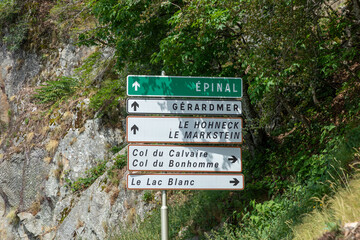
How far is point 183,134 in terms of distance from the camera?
491 centimetres

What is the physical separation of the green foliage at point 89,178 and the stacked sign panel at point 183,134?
318 inches

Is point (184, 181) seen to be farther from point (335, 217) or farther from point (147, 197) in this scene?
point (147, 197)

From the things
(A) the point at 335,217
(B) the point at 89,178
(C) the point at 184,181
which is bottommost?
(A) the point at 335,217

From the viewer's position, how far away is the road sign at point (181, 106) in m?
4.87

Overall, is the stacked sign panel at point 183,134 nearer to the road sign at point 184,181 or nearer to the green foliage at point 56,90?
the road sign at point 184,181

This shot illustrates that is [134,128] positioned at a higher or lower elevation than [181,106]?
lower

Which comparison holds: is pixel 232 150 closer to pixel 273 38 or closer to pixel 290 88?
pixel 273 38

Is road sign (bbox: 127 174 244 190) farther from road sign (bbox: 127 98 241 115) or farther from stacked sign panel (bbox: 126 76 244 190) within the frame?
road sign (bbox: 127 98 241 115)

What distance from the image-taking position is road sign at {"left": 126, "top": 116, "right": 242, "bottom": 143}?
479cm

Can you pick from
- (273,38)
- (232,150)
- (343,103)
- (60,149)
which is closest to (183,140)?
(232,150)

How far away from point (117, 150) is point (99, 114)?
1514 millimetres

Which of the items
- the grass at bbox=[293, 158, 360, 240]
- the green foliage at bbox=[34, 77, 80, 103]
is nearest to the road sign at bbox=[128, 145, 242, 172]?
the grass at bbox=[293, 158, 360, 240]

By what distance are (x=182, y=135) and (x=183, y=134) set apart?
0.8 inches

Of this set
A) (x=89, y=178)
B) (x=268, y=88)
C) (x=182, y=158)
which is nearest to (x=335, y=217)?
(x=182, y=158)
